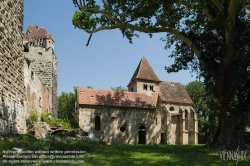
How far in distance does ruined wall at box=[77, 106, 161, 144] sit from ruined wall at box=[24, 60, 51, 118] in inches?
167

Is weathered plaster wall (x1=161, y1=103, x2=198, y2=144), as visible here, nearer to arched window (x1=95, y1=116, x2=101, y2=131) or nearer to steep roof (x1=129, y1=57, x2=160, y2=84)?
steep roof (x1=129, y1=57, x2=160, y2=84)

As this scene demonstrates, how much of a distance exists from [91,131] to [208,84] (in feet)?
51.6

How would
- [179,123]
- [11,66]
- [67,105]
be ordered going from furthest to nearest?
[67,105]
[179,123]
[11,66]

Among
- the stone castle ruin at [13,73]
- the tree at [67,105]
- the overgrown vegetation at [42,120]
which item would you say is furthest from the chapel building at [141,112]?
the tree at [67,105]

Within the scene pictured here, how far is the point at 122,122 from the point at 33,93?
11.8m

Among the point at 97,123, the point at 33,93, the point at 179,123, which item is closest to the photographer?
the point at 33,93

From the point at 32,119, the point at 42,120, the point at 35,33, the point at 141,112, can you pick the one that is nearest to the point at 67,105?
the point at 35,33

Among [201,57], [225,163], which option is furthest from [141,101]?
[225,163]

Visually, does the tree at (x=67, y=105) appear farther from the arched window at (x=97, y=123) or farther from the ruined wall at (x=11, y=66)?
the ruined wall at (x=11, y=66)

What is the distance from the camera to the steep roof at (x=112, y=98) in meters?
29.1

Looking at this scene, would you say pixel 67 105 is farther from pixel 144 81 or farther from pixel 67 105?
pixel 144 81

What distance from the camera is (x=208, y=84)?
15.2 m

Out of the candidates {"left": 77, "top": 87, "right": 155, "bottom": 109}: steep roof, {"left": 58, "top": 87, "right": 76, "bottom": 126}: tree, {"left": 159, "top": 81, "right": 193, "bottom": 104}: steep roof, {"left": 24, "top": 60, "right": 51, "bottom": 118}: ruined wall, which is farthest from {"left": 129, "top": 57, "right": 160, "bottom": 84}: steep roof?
{"left": 58, "top": 87, "right": 76, "bottom": 126}: tree

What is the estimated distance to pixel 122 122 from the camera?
30.1 m
